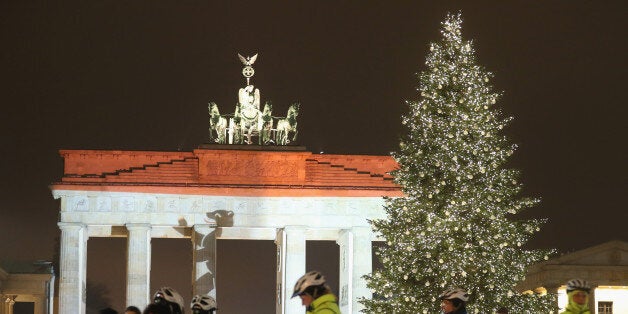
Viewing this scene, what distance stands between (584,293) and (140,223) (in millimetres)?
48692

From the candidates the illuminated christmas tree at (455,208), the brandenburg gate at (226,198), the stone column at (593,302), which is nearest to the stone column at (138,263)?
the brandenburg gate at (226,198)

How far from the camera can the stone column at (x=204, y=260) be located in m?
63.3

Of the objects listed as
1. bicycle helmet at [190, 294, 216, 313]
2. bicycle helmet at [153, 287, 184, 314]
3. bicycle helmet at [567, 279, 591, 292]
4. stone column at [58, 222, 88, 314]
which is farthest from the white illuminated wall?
bicycle helmet at [153, 287, 184, 314]

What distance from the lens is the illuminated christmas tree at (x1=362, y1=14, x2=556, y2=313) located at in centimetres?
3188

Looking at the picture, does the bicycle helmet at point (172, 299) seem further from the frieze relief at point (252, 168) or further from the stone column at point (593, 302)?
the stone column at point (593, 302)

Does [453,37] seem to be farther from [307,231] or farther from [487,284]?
[307,231]

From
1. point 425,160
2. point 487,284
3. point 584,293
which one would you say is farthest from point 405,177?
point 584,293

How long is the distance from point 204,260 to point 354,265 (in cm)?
759

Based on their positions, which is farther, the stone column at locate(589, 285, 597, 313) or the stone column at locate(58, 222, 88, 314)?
the stone column at locate(589, 285, 597, 313)

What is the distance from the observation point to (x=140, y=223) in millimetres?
64062

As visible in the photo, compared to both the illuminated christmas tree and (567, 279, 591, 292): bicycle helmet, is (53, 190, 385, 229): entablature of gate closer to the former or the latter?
the illuminated christmas tree

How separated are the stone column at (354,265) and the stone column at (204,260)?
665 cm

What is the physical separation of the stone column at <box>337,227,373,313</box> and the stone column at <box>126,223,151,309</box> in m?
9.85

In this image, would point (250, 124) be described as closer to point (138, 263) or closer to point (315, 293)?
point (138, 263)
